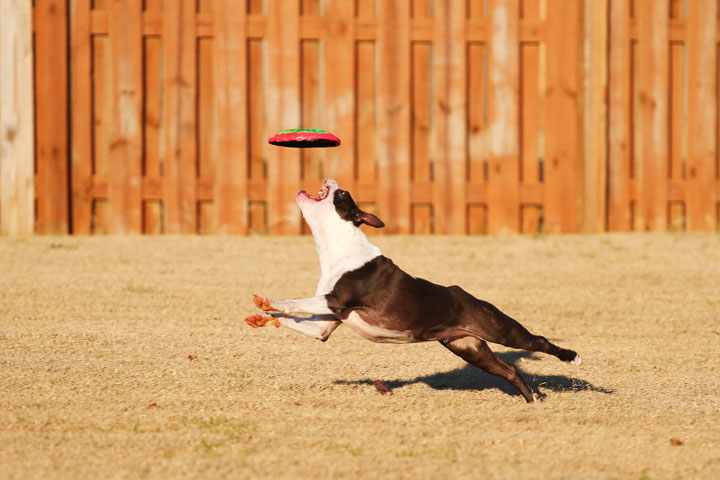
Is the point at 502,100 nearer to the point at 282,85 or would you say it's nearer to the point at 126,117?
the point at 282,85

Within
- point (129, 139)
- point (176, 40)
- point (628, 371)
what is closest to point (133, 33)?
point (176, 40)

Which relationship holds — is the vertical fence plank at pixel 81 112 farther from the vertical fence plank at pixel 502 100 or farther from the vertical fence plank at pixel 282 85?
the vertical fence plank at pixel 502 100

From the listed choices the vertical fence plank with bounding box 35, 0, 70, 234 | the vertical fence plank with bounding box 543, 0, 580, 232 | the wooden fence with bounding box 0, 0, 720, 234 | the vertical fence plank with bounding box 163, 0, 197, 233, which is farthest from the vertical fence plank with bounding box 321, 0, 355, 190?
the vertical fence plank with bounding box 35, 0, 70, 234

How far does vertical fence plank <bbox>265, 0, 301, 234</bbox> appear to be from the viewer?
9711 millimetres

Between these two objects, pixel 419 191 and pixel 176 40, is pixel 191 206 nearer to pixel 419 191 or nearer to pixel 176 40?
pixel 176 40

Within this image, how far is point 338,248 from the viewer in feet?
14.3

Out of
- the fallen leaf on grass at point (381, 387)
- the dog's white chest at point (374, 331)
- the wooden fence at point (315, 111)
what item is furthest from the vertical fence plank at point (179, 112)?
the dog's white chest at point (374, 331)

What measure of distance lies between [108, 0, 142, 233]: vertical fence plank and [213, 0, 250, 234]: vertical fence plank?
800mm

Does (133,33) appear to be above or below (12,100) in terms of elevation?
above

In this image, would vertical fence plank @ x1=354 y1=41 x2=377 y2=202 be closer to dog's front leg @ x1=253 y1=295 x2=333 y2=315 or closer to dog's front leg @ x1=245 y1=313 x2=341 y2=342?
dog's front leg @ x1=245 y1=313 x2=341 y2=342

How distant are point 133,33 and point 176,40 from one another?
0.45m

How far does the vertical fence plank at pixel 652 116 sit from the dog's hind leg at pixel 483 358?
6.00 metres

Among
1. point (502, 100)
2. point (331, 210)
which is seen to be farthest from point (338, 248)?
point (502, 100)

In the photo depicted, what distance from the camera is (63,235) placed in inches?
385
